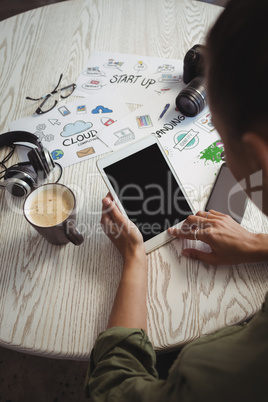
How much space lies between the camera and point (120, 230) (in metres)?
0.70

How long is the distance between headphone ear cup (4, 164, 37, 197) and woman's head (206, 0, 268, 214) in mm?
496

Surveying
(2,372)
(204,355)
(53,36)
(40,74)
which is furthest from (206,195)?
(2,372)

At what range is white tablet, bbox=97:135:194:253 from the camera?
0.73m

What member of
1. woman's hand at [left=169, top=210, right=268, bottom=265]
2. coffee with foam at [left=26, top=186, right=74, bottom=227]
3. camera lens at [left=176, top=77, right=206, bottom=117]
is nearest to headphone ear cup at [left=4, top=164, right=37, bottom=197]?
coffee with foam at [left=26, top=186, right=74, bottom=227]

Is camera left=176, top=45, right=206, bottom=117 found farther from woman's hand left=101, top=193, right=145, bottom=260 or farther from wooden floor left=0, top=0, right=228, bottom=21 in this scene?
wooden floor left=0, top=0, right=228, bottom=21

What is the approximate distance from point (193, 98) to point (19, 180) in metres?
0.53

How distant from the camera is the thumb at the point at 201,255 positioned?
2.22 ft

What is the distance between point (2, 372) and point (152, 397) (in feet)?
3.08

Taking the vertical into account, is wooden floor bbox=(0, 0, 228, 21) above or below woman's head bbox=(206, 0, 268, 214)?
above

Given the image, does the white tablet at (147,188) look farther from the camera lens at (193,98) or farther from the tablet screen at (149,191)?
the camera lens at (193,98)

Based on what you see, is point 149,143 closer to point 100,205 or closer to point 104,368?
point 100,205

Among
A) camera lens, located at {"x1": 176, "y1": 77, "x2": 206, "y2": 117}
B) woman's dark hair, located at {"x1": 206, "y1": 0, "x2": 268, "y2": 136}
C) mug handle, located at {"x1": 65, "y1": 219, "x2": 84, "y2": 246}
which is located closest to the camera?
woman's dark hair, located at {"x1": 206, "y1": 0, "x2": 268, "y2": 136}

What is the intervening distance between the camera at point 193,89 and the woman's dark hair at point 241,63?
0.47 m

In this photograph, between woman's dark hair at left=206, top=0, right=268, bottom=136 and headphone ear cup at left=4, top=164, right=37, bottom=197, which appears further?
headphone ear cup at left=4, top=164, right=37, bottom=197
